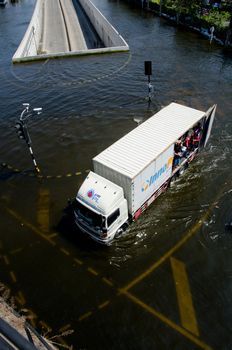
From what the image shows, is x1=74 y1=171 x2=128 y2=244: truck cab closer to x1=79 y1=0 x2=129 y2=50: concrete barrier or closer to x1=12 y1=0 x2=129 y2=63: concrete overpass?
x1=12 y1=0 x2=129 y2=63: concrete overpass

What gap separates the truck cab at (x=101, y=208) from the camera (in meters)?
15.7

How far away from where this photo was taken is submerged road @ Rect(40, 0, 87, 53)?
193 feet

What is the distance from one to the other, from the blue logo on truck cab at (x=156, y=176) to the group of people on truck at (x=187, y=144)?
3.47ft

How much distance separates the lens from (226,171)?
22.4 m

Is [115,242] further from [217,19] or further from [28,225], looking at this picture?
[217,19]

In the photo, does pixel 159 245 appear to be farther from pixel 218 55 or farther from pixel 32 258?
pixel 218 55

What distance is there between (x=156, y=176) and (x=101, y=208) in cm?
439

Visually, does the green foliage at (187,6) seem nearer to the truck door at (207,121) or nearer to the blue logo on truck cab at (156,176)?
the truck door at (207,121)

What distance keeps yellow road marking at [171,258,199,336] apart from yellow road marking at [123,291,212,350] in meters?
0.26

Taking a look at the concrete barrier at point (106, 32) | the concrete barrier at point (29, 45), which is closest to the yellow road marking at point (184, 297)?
the concrete barrier at point (106, 32)

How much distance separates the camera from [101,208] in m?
15.6

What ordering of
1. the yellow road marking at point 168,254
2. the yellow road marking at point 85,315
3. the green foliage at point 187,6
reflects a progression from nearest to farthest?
1. the yellow road marking at point 85,315
2. the yellow road marking at point 168,254
3. the green foliage at point 187,6

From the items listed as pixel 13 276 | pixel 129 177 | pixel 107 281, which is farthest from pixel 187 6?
pixel 13 276

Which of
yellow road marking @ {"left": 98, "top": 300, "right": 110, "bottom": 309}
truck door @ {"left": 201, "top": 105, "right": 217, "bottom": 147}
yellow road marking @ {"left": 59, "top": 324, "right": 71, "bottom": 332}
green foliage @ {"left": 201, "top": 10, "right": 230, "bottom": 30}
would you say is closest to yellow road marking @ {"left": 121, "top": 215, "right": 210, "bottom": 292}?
yellow road marking @ {"left": 98, "top": 300, "right": 110, "bottom": 309}
